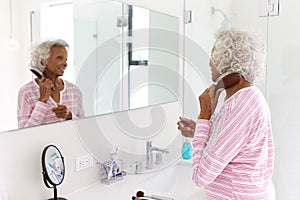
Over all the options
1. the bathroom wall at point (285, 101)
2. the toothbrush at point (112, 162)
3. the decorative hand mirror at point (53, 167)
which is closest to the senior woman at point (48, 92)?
the decorative hand mirror at point (53, 167)

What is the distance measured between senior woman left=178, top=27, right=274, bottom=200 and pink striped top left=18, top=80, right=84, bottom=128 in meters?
0.62

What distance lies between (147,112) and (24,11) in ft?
3.39

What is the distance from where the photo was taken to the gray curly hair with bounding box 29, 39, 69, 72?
4.56 feet

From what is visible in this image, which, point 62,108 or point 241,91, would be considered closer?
point 241,91

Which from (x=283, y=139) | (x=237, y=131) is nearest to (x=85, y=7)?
(x=237, y=131)

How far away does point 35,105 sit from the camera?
55.7 inches

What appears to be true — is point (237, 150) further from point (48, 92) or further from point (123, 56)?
point (123, 56)

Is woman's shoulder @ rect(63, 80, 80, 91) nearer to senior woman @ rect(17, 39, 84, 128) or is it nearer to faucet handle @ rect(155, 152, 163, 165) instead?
senior woman @ rect(17, 39, 84, 128)

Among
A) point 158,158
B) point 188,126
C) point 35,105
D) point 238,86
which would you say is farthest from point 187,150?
point 35,105

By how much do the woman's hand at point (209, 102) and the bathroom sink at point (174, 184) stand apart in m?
0.60

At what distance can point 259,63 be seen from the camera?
52.9 inches

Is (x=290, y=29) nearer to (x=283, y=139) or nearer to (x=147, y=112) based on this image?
(x=283, y=139)

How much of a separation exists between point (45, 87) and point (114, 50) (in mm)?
565

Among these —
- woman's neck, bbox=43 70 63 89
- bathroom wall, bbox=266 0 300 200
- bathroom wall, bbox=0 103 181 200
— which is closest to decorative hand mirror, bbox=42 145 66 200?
bathroom wall, bbox=0 103 181 200
